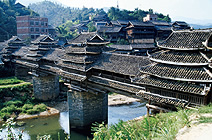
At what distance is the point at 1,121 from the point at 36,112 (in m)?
5.13

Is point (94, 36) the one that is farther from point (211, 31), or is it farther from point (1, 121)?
point (1, 121)

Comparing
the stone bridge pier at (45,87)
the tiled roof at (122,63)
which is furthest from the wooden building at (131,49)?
the tiled roof at (122,63)

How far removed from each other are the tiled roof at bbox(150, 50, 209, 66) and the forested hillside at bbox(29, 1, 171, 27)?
64.6 meters

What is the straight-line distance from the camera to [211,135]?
29.8 feet

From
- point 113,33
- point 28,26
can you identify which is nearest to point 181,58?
point 113,33

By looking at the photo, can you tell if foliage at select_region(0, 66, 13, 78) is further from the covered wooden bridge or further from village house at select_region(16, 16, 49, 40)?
village house at select_region(16, 16, 49, 40)

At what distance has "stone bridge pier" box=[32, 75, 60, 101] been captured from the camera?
115ft

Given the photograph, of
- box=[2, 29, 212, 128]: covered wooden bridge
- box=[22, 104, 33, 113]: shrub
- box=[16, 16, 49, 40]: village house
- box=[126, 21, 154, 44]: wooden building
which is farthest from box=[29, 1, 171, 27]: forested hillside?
box=[22, 104, 33, 113]: shrub

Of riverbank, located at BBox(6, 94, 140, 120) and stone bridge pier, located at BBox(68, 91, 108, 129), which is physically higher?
stone bridge pier, located at BBox(68, 91, 108, 129)

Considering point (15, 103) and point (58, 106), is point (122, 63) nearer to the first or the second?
point (58, 106)

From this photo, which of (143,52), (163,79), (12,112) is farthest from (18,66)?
(163,79)

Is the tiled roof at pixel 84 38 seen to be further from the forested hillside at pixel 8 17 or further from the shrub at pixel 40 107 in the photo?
the forested hillside at pixel 8 17

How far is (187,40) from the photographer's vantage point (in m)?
14.9

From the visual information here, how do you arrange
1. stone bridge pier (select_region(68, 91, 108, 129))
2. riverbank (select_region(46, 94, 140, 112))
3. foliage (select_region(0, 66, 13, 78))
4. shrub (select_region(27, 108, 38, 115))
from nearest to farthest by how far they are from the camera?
stone bridge pier (select_region(68, 91, 108, 129)), shrub (select_region(27, 108, 38, 115)), riverbank (select_region(46, 94, 140, 112)), foliage (select_region(0, 66, 13, 78))
